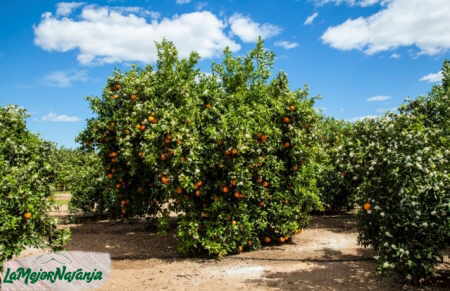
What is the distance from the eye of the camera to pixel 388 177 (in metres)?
5.73

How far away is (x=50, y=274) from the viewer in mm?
5828

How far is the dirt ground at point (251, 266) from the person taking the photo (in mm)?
6438

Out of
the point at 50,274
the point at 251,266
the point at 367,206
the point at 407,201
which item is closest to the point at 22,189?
the point at 50,274

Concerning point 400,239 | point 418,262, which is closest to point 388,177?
point 400,239

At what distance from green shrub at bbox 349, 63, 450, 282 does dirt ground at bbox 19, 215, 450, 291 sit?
865 mm

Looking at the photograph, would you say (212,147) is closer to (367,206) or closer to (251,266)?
(251,266)

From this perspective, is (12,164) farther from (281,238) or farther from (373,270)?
(373,270)

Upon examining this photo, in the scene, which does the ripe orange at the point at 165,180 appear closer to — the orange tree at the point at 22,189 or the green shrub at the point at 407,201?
the orange tree at the point at 22,189

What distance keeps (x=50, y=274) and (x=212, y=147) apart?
3.76 m

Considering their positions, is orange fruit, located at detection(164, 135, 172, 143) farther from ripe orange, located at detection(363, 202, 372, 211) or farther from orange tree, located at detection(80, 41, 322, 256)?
ripe orange, located at detection(363, 202, 372, 211)

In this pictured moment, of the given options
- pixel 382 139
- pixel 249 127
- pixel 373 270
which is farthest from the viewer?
pixel 249 127

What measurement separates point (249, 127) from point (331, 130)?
834 centimetres

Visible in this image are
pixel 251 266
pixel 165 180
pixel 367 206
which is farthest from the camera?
pixel 165 180

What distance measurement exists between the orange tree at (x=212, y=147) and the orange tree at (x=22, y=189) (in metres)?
2.25
